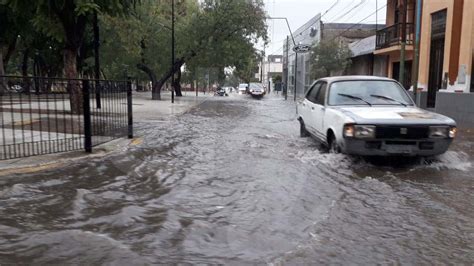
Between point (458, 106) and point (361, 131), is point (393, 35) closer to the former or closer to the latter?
point (458, 106)

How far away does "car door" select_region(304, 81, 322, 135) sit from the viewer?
34.3ft

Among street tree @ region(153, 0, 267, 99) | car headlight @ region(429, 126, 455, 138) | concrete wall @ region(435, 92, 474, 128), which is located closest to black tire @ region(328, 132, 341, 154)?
car headlight @ region(429, 126, 455, 138)

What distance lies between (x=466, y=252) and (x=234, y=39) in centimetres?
3125

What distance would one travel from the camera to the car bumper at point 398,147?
7.89 meters

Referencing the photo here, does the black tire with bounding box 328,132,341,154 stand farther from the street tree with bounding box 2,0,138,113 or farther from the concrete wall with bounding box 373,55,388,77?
the concrete wall with bounding box 373,55,388,77

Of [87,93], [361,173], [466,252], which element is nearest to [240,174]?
[361,173]

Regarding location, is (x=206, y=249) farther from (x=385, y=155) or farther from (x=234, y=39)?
(x=234, y=39)

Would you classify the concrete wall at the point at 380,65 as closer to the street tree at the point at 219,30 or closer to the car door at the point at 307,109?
the street tree at the point at 219,30

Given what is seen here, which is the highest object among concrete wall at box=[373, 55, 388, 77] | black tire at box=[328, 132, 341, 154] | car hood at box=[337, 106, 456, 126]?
concrete wall at box=[373, 55, 388, 77]

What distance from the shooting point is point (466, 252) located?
A: 4438 millimetres

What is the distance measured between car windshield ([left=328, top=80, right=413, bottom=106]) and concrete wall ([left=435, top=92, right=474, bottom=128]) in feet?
24.7

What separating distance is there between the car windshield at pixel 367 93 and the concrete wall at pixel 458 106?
24.7 feet

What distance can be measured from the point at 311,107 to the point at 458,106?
9.49 metres

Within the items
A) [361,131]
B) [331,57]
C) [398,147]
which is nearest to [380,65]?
[331,57]
